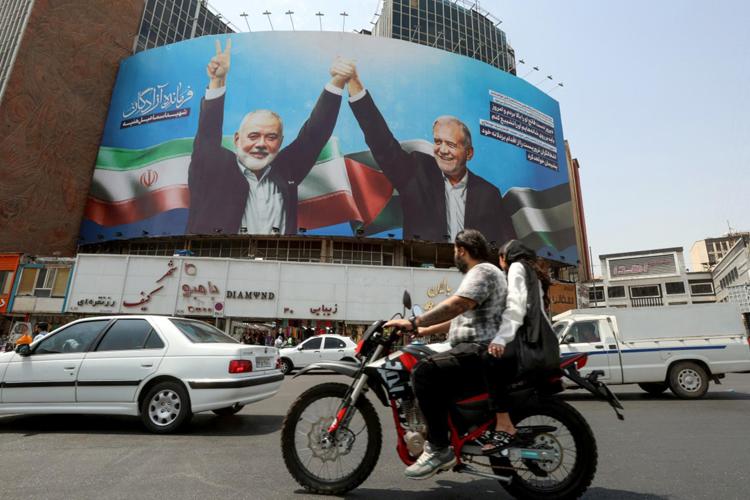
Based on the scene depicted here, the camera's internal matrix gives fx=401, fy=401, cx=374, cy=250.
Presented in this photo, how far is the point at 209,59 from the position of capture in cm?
3862

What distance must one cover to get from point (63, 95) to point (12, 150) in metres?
7.67

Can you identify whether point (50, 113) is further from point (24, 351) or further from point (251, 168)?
point (24, 351)

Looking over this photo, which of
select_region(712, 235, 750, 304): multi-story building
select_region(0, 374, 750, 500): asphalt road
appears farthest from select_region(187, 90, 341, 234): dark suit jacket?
select_region(712, 235, 750, 304): multi-story building

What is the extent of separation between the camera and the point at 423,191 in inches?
1411

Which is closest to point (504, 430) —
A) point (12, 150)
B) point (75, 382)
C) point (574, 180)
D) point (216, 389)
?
point (216, 389)

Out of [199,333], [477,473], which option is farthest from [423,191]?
[477,473]

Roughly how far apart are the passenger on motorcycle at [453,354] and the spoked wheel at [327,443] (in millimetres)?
421

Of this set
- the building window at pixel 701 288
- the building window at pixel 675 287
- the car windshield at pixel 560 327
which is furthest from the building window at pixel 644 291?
the car windshield at pixel 560 327

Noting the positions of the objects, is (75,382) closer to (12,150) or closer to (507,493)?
(507,493)

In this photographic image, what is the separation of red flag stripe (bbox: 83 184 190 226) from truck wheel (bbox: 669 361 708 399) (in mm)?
34572

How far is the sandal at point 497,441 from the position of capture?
8.73 ft

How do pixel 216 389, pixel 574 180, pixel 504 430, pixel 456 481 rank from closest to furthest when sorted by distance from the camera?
1. pixel 504 430
2. pixel 456 481
3. pixel 216 389
4. pixel 574 180

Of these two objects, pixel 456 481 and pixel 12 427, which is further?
pixel 12 427

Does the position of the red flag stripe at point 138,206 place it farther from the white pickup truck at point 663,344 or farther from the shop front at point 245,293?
the white pickup truck at point 663,344
